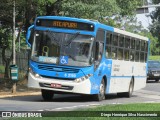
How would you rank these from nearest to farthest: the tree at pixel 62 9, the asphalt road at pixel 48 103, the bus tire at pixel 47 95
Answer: the asphalt road at pixel 48 103 < the bus tire at pixel 47 95 < the tree at pixel 62 9

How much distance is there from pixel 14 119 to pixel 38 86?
805 centimetres

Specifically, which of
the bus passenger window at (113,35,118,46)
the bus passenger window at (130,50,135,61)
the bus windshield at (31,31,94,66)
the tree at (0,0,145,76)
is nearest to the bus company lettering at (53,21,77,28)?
the bus windshield at (31,31,94,66)

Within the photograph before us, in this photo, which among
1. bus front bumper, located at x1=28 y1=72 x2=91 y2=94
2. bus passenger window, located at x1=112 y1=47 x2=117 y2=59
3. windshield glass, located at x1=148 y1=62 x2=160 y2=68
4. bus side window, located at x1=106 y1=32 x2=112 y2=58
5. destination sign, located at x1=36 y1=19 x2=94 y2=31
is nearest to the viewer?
bus front bumper, located at x1=28 y1=72 x2=91 y2=94

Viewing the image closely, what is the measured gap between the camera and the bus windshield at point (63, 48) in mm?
19359

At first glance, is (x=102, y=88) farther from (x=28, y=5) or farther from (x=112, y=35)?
(x=28, y=5)

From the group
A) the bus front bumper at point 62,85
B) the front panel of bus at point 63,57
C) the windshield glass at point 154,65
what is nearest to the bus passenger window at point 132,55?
the front panel of bus at point 63,57

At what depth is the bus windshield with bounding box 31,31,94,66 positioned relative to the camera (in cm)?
1936

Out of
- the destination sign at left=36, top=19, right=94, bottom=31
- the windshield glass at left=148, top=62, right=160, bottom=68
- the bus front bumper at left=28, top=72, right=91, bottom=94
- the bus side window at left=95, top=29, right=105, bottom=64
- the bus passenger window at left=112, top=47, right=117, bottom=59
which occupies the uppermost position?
the destination sign at left=36, top=19, right=94, bottom=31

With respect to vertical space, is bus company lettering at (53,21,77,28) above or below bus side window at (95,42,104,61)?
above

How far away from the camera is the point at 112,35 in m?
22.2

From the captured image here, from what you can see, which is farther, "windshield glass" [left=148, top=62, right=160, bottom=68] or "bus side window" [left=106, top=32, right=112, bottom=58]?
"windshield glass" [left=148, top=62, right=160, bottom=68]

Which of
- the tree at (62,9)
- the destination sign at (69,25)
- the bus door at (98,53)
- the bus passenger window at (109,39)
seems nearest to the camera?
the destination sign at (69,25)

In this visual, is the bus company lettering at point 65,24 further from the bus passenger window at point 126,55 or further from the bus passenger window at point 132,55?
the bus passenger window at point 132,55

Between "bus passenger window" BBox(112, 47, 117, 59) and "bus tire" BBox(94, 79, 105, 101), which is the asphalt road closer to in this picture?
"bus tire" BBox(94, 79, 105, 101)
